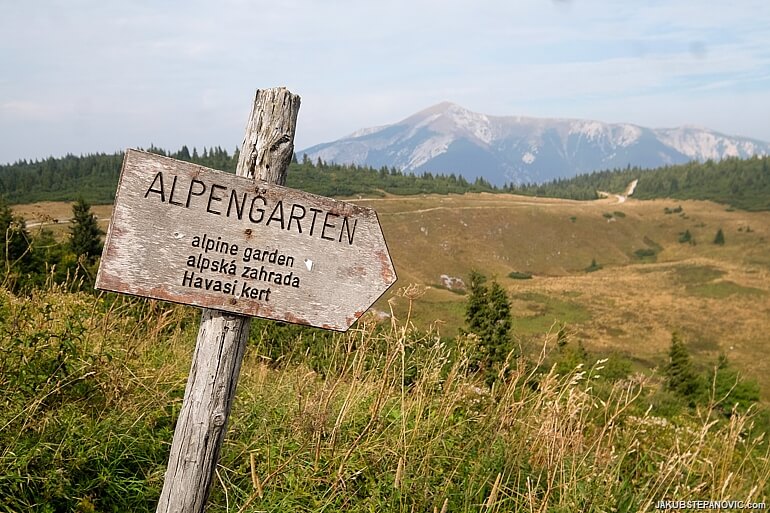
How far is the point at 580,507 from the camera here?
2414 mm

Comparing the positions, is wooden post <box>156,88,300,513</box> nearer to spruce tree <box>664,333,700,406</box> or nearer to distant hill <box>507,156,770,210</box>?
spruce tree <box>664,333,700,406</box>

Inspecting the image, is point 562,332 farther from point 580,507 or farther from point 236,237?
point 236,237

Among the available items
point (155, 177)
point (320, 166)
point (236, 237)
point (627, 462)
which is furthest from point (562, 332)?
point (320, 166)

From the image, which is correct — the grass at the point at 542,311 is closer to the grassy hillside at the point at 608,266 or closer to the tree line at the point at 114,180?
the grassy hillside at the point at 608,266

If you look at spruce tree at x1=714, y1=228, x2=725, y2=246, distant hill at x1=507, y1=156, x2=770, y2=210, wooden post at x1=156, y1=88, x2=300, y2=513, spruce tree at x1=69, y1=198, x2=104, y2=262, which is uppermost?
distant hill at x1=507, y1=156, x2=770, y2=210

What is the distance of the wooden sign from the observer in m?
1.71

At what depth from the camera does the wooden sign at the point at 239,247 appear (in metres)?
1.71

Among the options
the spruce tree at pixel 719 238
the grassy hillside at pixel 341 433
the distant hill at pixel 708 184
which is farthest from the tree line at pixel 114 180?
the grassy hillside at pixel 341 433

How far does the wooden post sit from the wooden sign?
11 centimetres

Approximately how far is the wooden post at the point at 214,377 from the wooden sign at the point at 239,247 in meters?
0.11

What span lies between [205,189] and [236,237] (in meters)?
0.19

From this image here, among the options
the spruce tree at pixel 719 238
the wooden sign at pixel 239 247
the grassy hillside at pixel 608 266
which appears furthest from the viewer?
the spruce tree at pixel 719 238

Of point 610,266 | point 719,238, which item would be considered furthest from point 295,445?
point 719,238

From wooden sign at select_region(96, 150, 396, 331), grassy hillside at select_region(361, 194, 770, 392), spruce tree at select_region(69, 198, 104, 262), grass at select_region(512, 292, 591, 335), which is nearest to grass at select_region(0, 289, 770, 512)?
wooden sign at select_region(96, 150, 396, 331)
